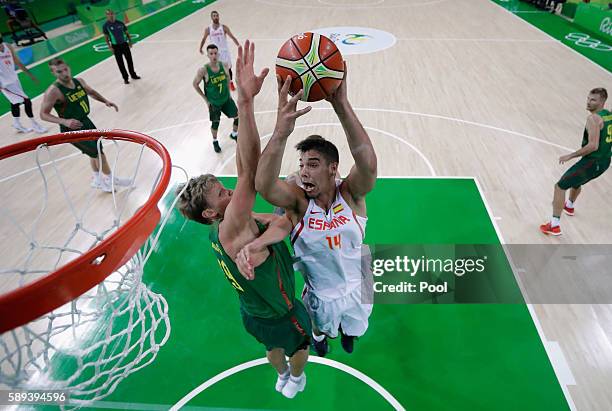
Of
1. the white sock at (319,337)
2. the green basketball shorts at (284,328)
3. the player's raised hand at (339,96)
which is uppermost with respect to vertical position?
the player's raised hand at (339,96)

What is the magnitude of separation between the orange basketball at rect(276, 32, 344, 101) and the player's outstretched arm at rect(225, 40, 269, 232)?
42 cm

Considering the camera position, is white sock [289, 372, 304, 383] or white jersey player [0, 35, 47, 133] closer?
white sock [289, 372, 304, 383]

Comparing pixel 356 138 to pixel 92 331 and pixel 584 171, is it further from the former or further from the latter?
pixel 584 171

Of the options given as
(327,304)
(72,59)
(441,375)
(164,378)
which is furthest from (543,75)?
(72,59)

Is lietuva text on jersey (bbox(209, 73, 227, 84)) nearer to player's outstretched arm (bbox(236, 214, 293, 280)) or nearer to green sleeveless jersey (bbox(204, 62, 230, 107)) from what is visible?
green sleeveless jersey (bbox(204, 62, 230, 107))

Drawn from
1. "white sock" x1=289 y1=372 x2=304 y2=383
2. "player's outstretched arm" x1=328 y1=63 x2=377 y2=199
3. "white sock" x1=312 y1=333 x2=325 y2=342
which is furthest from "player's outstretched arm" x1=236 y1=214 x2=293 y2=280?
"white sock" x1=289 y1=372 x2=304 y2=383

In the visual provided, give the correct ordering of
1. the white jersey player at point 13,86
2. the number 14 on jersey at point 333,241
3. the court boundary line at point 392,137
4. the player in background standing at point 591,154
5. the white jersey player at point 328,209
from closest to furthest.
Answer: the white jersey player at point 328,209 → the number 14 on jersey at point 333,241 → the player in background standing at point 591,154 → the court boundary line at point 392,137 → the white jersey player at point 13,86

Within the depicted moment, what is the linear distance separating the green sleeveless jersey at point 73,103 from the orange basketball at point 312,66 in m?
3.81

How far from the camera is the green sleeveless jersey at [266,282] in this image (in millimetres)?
2066

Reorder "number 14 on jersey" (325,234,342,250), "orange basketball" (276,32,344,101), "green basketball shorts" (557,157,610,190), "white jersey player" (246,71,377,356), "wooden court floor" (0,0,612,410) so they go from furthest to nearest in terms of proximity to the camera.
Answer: "green basketball shorts" (557,157,610,190)
"wooden court floor" (0,0,612,410)
"number 14 on jersey" (325,234,342,250)
"orange basketball" (276,32,344,101)
"white jersey player" (246,71,377,356)

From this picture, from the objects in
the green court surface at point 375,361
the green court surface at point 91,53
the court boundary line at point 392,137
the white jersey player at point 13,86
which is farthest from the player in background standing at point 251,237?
the green court surface at point 91,53

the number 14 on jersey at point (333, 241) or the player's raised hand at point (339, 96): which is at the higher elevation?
the player's raised hand at point (339, 96)

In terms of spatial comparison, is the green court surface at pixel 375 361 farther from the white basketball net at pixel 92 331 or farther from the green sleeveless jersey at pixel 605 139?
the green sleeveless jersey at pixel 605 139

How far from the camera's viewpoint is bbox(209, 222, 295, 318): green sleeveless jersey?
207cm
